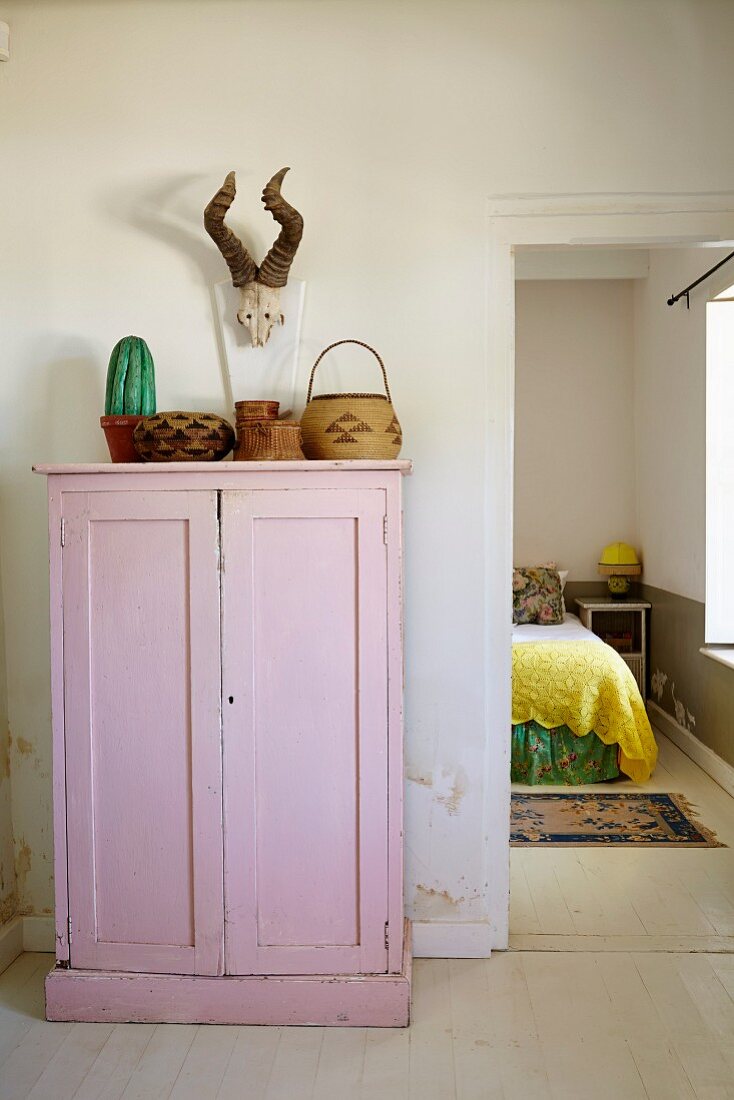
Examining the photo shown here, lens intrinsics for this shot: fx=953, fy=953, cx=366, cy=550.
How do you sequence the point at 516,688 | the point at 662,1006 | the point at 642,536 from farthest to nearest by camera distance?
the point at 642,536 → the point at 516,688 → the point at 662,1006

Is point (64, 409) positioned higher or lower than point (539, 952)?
higher

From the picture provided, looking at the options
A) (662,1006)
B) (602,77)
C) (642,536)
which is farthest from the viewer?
(642,536)

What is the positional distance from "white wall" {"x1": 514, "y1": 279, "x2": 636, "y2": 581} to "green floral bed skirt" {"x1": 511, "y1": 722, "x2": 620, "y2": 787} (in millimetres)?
2137

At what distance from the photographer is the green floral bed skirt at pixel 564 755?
4980mm

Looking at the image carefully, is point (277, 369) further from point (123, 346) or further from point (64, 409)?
point (64, 409)

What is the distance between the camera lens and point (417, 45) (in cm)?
304

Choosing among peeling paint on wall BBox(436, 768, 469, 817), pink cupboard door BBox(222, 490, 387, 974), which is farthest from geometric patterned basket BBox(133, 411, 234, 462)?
peeling paint on wall BBox(436, 768, 469, 817)

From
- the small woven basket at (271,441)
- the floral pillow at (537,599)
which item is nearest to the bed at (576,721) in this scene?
the floral pillow at (537,599)

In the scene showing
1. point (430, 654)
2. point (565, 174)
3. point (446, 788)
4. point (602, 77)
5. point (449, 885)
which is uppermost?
point (602, 77)

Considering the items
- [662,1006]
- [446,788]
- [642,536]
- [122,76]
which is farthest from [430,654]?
[642,536]

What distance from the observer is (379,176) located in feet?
10.1

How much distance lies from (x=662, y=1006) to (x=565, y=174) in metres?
2.54

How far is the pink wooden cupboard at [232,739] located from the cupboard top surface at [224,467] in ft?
0.05

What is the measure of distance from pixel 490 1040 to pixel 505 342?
2063 millimetres
